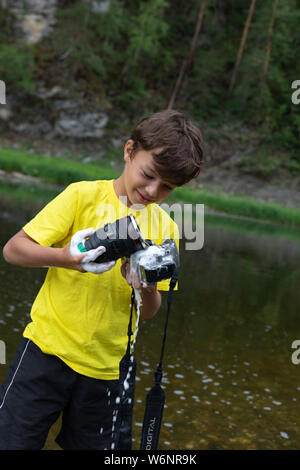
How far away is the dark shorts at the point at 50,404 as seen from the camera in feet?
7.34

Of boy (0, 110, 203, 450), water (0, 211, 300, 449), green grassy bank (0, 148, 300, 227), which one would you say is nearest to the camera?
boy (0, 110, 203, 450)

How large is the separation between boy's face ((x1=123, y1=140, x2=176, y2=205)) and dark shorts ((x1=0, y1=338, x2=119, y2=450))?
80cm

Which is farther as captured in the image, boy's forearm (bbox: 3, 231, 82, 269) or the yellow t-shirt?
the yellow t-shirt

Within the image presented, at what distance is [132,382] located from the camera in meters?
2.25

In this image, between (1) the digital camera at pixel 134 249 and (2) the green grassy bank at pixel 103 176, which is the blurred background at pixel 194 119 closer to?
(2) the green grassy bank at pixel 103 176

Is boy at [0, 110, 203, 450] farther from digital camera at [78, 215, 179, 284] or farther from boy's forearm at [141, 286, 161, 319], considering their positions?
digital camera at [78, 215, 179, 284]

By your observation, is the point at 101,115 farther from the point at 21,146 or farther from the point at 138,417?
the point at 138,417

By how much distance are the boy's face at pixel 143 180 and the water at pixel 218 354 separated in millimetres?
2091

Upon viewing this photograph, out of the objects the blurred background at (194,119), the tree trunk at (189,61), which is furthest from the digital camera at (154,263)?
the tree trunk at (189,61)

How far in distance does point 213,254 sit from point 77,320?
1116 cm

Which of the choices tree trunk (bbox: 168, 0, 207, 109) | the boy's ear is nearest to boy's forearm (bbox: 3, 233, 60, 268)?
the boy's ear

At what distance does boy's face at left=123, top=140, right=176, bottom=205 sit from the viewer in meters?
2.24
